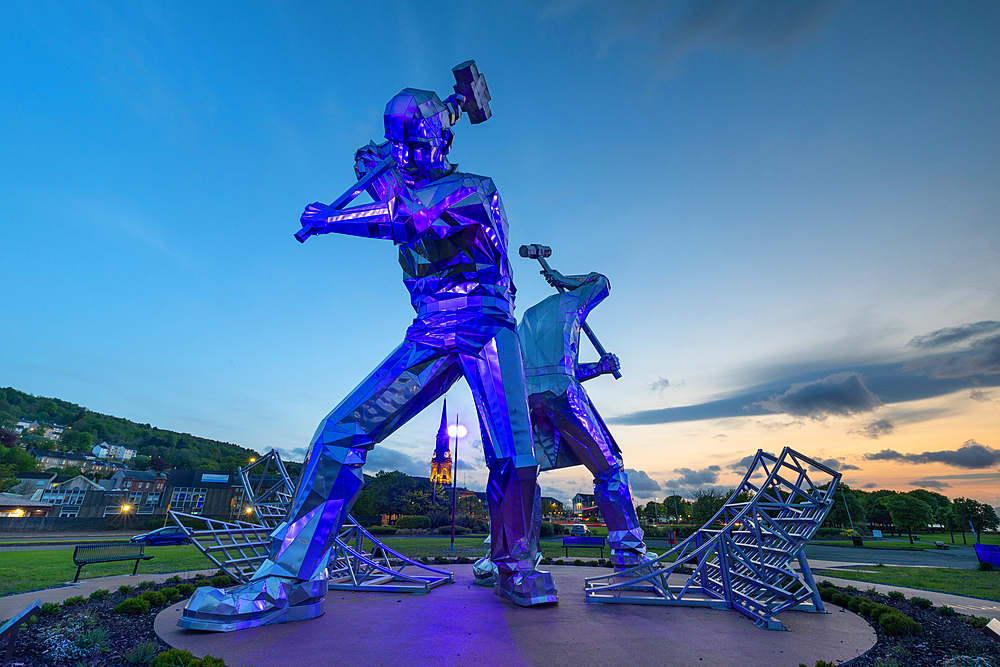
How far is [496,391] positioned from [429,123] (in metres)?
4.40

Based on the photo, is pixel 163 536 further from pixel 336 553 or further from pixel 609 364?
pixel 609 364

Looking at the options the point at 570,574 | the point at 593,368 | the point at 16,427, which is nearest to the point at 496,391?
the point at 593,368

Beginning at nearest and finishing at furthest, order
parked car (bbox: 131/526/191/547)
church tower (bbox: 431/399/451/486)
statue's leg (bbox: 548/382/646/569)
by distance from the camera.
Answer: parked car (bbox: 131/526/191/547) < statue's leg (bbox: 548/382/646/569) < church tower (bbox: 431/399/451/486)

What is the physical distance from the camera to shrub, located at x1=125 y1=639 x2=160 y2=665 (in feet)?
13.9

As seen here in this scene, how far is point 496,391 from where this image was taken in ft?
22.2

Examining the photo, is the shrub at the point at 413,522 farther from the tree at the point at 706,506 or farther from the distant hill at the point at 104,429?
the distant hill at the point at 104,429

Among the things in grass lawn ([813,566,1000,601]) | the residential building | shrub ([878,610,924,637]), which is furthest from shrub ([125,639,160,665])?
the residential building

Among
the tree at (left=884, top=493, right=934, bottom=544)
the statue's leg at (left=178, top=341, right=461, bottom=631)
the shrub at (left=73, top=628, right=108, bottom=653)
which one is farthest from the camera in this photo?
the tree at (left=884, top=493, right=934, bottom=544)

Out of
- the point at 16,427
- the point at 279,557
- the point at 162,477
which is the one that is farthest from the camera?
the point at 16,427

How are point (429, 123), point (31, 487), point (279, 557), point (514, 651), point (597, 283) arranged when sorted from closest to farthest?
point (514, 651)
point (279, 557)
point (429, 123)
point (597, 283)
point (31, 487)

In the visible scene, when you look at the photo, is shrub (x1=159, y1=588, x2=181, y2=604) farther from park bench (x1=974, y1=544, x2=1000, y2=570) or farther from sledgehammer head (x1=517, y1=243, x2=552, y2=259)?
park bench (x1=974, y1=544, x2=1000, y2=570)

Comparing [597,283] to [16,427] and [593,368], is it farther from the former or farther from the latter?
[16,427]

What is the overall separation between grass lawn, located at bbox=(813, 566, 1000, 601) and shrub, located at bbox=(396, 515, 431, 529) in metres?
30.6

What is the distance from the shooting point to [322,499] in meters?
5.74
